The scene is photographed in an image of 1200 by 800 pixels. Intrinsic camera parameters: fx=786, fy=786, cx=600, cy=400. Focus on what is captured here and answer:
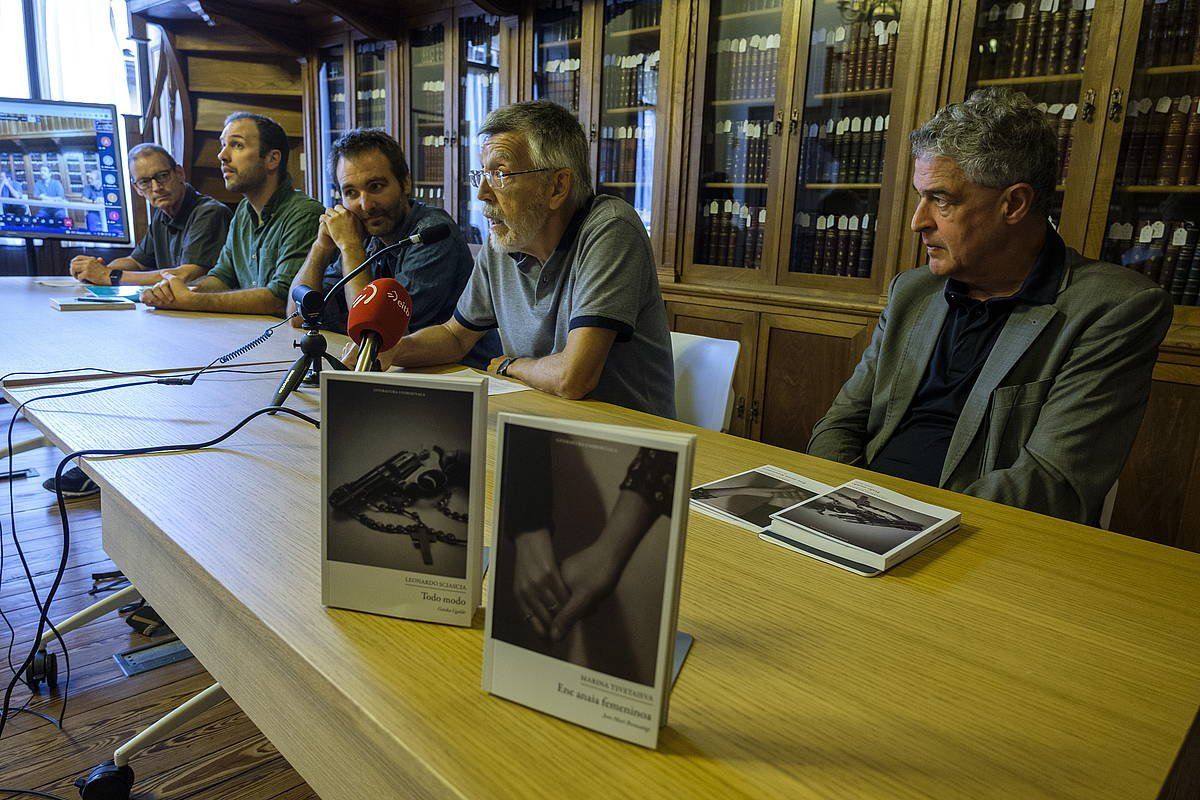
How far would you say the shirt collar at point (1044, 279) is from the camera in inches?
53.8

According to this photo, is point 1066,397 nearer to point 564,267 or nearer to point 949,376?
point 949,376

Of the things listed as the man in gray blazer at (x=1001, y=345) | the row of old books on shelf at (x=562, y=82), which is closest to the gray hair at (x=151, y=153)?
the row of old books on shelf at (x=562, y=82)

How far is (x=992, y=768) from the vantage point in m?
0.52

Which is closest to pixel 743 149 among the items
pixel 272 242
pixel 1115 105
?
pixel 1115 105

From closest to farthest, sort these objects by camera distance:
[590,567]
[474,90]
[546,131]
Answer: [590,567] → [546,131] → [474,90]

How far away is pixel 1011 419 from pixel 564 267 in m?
0.97

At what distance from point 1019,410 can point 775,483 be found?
56 centimetres

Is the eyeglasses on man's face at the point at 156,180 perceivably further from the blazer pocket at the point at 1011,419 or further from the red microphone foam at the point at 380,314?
the blazer pocket at the point at 1011,419

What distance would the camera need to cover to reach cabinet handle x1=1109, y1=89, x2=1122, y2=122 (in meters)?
2.43

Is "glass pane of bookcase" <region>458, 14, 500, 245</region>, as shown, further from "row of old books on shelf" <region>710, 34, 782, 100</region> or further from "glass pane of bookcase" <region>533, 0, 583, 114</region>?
"row of old books on shelf" <region>710, 34, 782, 100</region>

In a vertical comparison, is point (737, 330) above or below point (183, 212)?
below

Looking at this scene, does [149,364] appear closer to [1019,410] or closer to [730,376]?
[730,376]

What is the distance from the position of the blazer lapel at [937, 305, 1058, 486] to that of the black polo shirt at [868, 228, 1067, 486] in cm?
3

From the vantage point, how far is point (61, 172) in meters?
3.43
